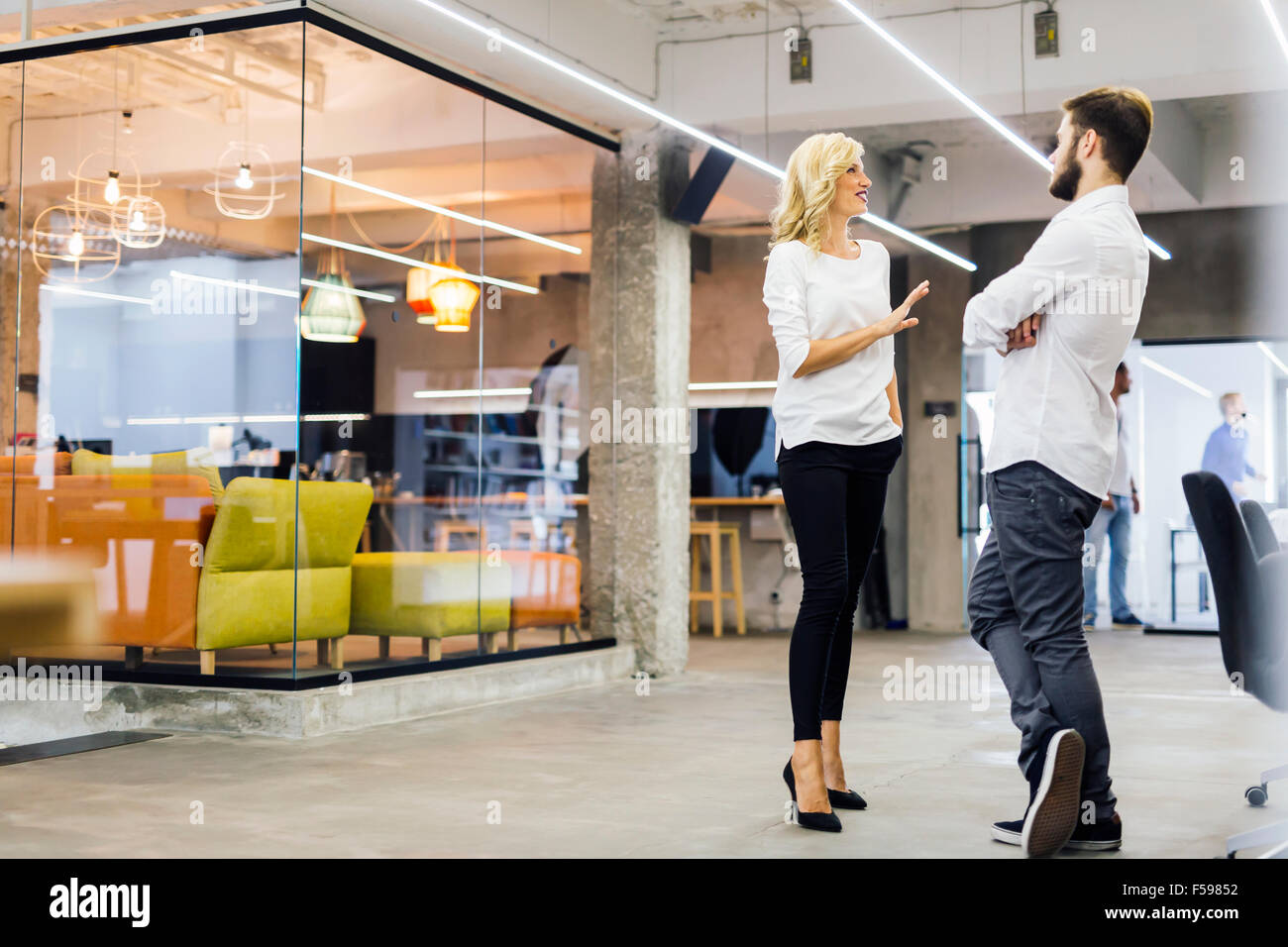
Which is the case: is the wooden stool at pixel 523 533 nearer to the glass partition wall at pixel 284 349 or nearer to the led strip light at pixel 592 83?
the glass partition wall at pixel 284 349

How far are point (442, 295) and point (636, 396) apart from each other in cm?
114

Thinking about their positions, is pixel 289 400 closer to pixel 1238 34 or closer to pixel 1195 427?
pixel 1238 34

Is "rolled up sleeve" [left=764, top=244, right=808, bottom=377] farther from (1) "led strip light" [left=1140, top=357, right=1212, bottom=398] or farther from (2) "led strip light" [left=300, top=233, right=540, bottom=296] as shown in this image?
(1) "led strip light" [left=1140, top=357, right=1212, bottom=398]

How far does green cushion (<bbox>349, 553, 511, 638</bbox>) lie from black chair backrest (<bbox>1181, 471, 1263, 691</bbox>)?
3469 millimetres

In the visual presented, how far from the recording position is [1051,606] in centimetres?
282

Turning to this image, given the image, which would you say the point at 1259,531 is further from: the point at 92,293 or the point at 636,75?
the point at 92,293

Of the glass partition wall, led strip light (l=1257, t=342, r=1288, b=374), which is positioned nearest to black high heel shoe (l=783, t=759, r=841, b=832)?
the glass partition wall

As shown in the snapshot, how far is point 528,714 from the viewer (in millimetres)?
5457

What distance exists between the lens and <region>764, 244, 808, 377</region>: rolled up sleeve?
3.13 metres

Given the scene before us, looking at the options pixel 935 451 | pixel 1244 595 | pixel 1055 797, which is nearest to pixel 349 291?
pixel 1244 595

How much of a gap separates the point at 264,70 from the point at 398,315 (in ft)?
4.56

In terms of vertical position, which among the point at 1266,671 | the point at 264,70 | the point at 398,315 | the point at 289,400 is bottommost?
the point at 1266,671

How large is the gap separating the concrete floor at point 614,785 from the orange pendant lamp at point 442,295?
6.34 feet
